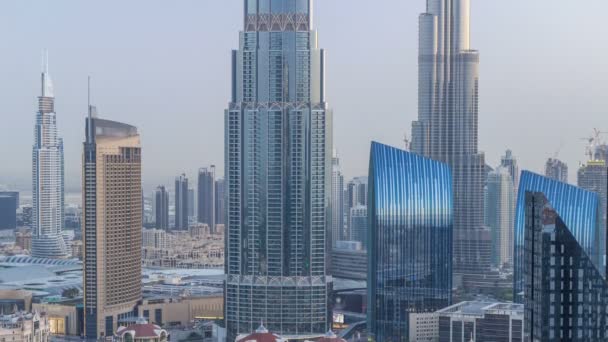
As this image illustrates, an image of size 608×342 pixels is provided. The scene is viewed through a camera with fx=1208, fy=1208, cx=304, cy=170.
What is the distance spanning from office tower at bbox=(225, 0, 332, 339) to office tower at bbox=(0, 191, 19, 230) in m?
11.3

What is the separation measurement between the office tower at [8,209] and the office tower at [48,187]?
0.50 m

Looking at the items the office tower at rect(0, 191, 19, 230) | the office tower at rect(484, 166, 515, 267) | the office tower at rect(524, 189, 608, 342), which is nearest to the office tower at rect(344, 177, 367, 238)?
the office tower at rect(484, 166, 515, 267)

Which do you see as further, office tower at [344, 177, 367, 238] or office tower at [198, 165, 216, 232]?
office tower at [198, 165, 216, 232]

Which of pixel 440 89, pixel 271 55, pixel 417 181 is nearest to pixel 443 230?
pixel 417 181

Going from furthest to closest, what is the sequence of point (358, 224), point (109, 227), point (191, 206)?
1. point (191, 206)
2. point (358, 224)
3. point (109, 227)

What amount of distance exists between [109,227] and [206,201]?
1023 centimetres

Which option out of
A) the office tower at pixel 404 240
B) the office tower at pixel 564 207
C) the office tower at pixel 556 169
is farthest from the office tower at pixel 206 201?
the office tower at pixel 564 207

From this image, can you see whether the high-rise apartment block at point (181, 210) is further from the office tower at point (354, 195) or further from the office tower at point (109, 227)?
the office tower at point (109, 227)

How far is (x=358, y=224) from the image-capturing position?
80.1 feet

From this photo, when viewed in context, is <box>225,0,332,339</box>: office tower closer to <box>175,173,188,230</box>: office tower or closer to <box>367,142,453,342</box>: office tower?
<box>367,142,453,342</box>: office tower

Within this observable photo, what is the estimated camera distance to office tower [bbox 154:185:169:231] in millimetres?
28583

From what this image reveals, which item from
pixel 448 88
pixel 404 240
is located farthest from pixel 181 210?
pixel 404 240

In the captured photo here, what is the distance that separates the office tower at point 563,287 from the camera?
23.2 ft

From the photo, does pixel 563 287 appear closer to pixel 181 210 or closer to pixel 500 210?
pixel 500 210
